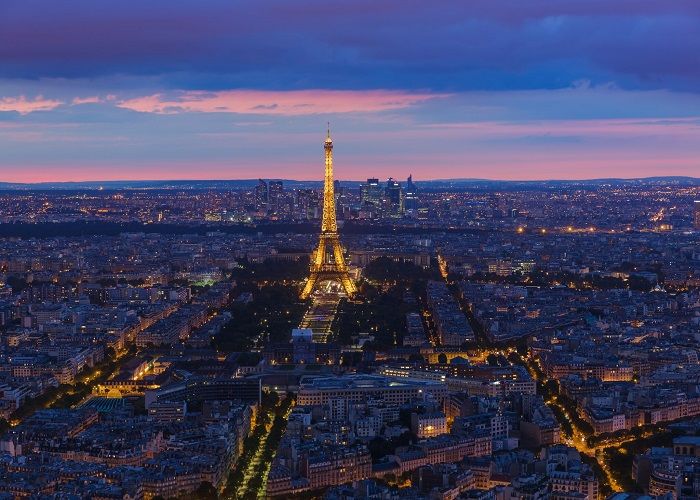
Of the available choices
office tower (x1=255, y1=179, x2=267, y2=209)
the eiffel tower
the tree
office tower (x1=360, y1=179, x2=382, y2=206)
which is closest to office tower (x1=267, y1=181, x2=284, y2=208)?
office tower (x1=255, y1=179, x2=267, y2=209)

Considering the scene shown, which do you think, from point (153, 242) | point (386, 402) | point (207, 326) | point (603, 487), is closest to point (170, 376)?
point (386, 402)

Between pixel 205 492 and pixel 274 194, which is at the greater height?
pixel 205 492

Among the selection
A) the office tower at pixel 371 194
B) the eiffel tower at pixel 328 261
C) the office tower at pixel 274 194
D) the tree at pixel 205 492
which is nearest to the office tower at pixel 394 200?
the office tower at pixel 371 194

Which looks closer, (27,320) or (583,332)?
(583,332)

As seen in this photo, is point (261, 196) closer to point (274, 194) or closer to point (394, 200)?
point (274, 194)

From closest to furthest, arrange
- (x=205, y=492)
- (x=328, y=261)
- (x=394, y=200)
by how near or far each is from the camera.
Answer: (x=205, y=492) → (x=328, y=261) → (x=394, y=200)

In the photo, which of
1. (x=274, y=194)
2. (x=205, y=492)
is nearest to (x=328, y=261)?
(x=205, y=492)

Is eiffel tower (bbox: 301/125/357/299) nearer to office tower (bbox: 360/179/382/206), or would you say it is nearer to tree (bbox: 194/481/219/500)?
tree (bbox: 194/481/219/500)

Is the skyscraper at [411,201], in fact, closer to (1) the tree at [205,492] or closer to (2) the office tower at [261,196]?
(2) the office tower at [261,196]

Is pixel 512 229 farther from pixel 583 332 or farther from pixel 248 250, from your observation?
pixel 583 332
